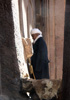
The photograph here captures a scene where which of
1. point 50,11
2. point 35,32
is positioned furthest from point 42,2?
point 35,32

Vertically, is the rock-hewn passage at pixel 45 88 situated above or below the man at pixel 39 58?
above

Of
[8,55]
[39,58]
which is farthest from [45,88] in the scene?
[39,58]

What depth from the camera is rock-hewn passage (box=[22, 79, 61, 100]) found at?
1.59 m

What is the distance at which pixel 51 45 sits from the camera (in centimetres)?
888

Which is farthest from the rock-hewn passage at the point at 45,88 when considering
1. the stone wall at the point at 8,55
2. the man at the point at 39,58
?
the man at the point at 39,58

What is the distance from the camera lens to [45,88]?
1596 mm

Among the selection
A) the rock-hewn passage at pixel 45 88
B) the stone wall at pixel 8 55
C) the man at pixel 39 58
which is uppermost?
the stone wall at pixel 8 55

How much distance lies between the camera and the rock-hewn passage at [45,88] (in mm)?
1593

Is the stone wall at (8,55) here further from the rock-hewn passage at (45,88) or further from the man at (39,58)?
the man at (39,58)

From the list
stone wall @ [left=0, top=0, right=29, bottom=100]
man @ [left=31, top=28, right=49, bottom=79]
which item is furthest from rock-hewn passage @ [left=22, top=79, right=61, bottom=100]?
man @ [left=31, top=28, right=49, bottom=79]

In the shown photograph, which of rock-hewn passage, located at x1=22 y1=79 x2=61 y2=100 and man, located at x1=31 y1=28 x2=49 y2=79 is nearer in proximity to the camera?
rock-hewn passage, located at x1=22 y1=79 x2=61 y2=100

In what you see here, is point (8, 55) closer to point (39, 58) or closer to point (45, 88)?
point (45, 88)

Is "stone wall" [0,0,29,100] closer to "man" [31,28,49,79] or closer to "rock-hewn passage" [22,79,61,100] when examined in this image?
"rock-hewn passage" [22,79,61,100]

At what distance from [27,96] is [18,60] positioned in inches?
12.1
